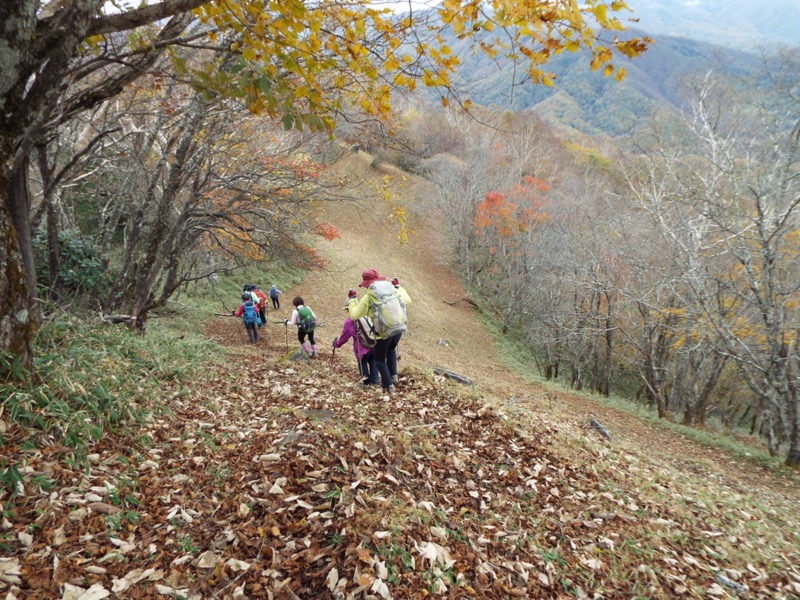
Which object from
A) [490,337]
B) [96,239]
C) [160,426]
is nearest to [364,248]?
[490,337]

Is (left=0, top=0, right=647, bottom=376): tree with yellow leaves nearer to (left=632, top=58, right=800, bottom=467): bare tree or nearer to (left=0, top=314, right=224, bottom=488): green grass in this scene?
(left=0, top=314, right=224, bottom=488): green grass

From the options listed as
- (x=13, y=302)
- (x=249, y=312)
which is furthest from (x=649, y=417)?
(x=13, y=302)

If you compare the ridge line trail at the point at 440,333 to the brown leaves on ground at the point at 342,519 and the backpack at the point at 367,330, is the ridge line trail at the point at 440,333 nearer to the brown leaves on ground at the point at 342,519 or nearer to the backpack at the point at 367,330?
the backpack at the point at 367,330

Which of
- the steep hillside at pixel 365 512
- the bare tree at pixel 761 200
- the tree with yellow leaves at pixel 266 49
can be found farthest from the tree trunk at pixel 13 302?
the bare tree at pixel 761 200

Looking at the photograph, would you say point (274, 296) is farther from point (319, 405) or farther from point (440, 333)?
point (319, 405)

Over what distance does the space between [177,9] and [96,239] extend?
10.9 m

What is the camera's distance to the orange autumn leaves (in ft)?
75.8

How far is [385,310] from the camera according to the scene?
5.59 meters

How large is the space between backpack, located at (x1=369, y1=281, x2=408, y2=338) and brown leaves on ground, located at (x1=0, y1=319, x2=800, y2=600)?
1.17 metres

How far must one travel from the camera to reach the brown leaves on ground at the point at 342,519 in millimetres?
2539

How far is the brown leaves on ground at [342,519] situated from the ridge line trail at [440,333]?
6.43 ft

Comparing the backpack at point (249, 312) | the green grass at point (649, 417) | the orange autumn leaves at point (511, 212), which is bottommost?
the green grass at point (649, 417)

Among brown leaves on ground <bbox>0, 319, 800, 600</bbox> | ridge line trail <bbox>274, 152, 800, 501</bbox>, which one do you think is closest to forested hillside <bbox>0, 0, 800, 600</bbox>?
brown leaves on ground <bbox>0, 319, 800, 600</bbox>

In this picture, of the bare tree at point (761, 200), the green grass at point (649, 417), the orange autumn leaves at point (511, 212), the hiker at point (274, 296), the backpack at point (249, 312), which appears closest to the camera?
the bare tree at point (761, 200)
